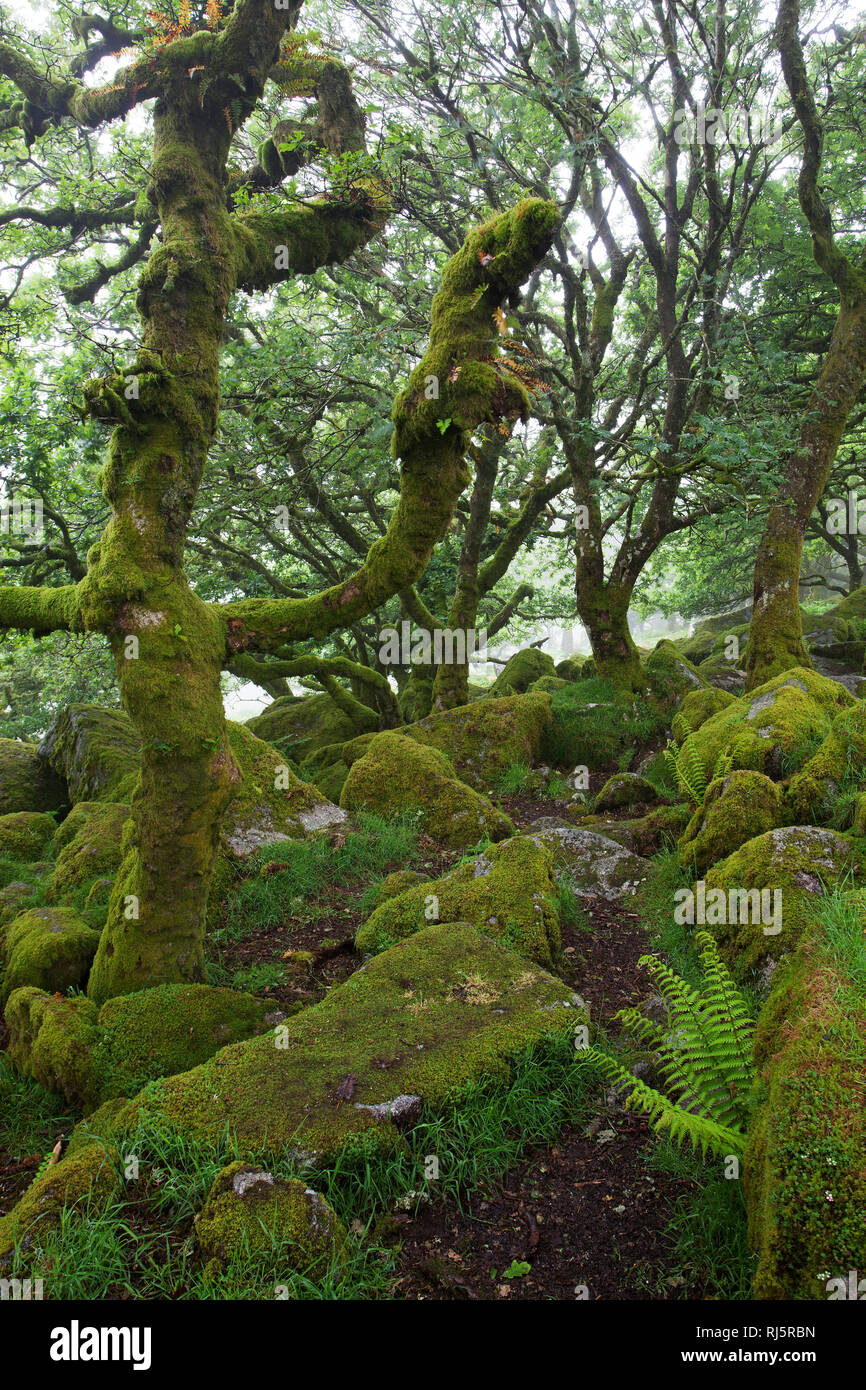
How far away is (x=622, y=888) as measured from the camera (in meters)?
7.02

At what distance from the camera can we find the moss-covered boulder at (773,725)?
6.97 m

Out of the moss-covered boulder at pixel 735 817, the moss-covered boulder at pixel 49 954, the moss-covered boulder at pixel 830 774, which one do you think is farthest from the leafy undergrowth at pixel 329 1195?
the moss-covered boulder at pixel 830 774

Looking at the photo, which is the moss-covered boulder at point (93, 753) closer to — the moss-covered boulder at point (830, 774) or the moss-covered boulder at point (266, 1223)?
the moss-covered boulder at point (266, 1223)

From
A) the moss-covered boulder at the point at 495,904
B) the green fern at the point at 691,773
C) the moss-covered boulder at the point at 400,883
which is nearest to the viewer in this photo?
the moss-covered boulder at the point at 495,904

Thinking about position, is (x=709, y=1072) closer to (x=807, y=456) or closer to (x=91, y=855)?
(x=91, y=855)

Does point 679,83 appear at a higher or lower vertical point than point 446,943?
higher

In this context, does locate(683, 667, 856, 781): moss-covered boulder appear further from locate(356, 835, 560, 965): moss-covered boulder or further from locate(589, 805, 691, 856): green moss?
locate(356, 835, 560, 965): moss-covered boulder

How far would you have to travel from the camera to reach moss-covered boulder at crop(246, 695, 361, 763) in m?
13.9

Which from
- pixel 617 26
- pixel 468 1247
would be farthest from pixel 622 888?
pixel 617 26

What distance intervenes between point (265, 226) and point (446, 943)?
6.71 m

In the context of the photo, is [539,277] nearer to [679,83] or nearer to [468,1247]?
[679,83]

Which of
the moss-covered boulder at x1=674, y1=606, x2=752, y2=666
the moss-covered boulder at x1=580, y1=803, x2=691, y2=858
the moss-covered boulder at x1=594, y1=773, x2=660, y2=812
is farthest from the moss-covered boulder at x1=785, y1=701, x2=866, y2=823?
the moss-covered boulder at x1=674, y1=606, x2=752, y2=666

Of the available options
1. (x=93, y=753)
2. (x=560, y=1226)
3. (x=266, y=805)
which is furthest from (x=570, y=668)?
(x=560, y=1226)

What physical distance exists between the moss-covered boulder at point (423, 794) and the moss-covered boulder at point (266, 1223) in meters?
5.50
